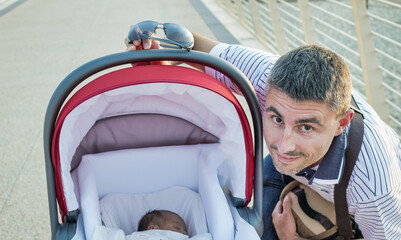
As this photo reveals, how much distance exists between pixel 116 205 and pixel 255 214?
83 centimetres

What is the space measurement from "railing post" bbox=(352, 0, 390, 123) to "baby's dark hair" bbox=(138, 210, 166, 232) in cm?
203

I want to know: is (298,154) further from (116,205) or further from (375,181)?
(116,205)

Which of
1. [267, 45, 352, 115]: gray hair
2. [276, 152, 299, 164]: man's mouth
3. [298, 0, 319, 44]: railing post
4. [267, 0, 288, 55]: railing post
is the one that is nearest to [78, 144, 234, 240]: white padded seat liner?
[276, 152, 299, 164]: man's mouth

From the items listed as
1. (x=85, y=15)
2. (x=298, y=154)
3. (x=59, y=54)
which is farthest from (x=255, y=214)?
(x=85, y=15)

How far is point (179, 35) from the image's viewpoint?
5.95ft

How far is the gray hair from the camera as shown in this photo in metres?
1.72

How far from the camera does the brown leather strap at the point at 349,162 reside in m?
1.87

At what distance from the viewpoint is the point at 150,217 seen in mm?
2322

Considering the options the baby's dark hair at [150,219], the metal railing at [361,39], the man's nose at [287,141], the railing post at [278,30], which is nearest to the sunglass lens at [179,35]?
the man's nose at [287,141]

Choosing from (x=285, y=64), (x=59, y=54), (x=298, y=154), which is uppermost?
(x=285, y=64)

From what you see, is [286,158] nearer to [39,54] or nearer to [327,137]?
[327,137]

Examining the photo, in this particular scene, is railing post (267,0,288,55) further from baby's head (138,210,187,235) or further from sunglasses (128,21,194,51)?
sunglasses (128,21,194,51)

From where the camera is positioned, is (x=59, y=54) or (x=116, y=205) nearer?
(x=116, y=205)

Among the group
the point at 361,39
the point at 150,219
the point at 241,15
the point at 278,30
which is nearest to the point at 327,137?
the point at 150,219
